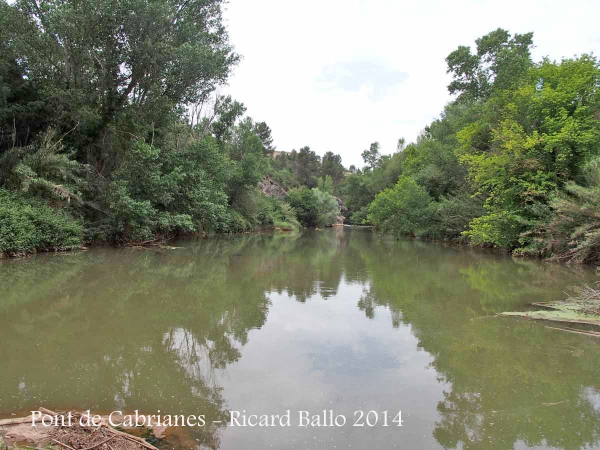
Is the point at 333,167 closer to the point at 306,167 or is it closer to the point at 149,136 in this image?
the point at 306,167

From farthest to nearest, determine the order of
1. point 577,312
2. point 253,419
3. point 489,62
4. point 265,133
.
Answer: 1. point 265,133
2. point 489,62
3. point 577,312
4. point 253,419

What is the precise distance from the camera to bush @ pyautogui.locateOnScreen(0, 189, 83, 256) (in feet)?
42.8

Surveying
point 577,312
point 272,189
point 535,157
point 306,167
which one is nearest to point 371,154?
point 306,167

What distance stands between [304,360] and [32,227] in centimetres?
1315

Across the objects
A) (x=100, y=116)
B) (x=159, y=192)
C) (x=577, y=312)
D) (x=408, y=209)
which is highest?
(x=100, y=116)

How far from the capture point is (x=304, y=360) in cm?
524

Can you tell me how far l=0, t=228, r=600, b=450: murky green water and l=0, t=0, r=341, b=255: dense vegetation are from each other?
6555 mm

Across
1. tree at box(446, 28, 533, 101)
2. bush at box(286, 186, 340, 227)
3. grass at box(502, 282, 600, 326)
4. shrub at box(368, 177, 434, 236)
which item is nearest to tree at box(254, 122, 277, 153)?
bush at box(286, 186, 340, 227)

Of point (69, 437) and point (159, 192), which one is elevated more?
point (159, 192)

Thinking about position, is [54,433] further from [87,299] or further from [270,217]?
[270,217]

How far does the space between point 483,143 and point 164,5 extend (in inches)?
757

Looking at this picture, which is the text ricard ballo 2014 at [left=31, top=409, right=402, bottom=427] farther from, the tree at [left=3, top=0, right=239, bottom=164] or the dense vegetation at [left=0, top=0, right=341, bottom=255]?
the tree at [left=3, top=0, right=239, bottom=164]

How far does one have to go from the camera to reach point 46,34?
16.2 metres

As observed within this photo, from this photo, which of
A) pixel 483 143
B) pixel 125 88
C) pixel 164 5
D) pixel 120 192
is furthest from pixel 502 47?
pixel 120 192
